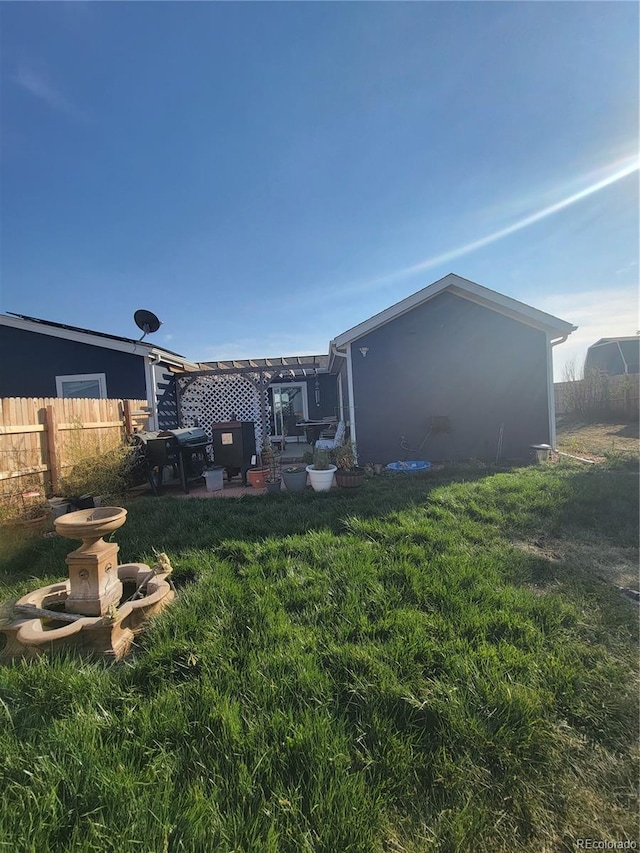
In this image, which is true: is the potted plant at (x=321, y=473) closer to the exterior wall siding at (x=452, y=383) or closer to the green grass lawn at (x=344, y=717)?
the exterior wall siding at (x=452, y=383)

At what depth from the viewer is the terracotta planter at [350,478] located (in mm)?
5926

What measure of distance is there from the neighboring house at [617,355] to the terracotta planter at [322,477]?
21509 millimetres

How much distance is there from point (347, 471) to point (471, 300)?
5433 mm

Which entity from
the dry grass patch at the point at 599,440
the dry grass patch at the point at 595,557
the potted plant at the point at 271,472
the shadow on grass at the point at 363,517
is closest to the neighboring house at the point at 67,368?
the potted plant at the point at 271,472

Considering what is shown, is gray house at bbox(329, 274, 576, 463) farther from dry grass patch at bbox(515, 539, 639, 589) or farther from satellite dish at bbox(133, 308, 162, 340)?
dry grass patch at bbox(515, 539, 639, 589)

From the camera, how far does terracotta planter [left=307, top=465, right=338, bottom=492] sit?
5.83 meters

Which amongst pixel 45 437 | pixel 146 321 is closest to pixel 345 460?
pixel 45 437

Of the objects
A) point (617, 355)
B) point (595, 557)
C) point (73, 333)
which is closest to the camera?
point (595, 557)

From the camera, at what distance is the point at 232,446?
281 inches

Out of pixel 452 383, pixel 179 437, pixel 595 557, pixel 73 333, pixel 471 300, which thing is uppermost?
pixel 471 300

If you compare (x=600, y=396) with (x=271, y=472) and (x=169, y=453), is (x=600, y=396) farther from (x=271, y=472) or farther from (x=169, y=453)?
(x=169, y=453)

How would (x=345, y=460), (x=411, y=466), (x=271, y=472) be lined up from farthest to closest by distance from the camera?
(x=411, y=466) < (x=271, y=472) < (x=345, y=460)

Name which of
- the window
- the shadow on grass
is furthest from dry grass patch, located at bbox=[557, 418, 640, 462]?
the window

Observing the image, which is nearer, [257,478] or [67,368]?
[257,478]
